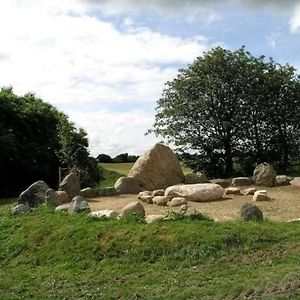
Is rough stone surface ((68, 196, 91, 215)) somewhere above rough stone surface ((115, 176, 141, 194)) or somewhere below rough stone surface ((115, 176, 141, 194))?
below

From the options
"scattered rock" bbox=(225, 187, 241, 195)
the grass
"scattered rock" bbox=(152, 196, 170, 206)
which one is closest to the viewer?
the grass

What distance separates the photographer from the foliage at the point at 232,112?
2730 centimetres

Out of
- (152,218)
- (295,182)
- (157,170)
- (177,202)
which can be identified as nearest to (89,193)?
(157,170)

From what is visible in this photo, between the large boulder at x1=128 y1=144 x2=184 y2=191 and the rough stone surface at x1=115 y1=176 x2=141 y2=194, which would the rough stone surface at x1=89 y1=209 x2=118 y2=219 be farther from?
the large boulder at x1=128 y1=144 x2=184 y2=191

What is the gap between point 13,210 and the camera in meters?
16.0

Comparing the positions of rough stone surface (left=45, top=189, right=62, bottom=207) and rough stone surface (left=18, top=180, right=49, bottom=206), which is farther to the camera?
rough stone surface (left=18, top=180, right=49, bottom=206)

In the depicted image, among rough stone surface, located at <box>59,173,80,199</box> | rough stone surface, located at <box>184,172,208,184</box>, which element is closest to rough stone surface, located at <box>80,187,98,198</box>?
rough stone surface, located at <box>59,173,80,199</box>

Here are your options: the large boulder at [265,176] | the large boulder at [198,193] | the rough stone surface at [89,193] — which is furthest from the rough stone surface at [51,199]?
the large boulder at [265,176]

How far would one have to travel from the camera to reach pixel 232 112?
27.5m

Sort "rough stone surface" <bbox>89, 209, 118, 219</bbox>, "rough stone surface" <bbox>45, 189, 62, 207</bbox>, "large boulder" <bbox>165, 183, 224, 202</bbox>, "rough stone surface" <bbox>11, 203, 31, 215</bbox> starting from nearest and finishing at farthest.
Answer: "rough stone surface" <bbox>89, 209, 118, 219</bbox> → "rough stone surface" <bbox>11, 203, 31, 215</bbox> → "rough stone surface" <bbox>45, 189, 62, 207</bbox> → "large boulder" <bbox>165, 183, 224, 202</bbox>

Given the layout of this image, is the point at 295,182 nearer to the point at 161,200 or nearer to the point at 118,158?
the point at 161,200

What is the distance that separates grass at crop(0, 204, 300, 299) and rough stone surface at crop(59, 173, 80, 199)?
4444 millimetres

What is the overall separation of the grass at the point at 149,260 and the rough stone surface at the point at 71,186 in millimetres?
4444

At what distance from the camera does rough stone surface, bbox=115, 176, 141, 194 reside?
1997 cm
